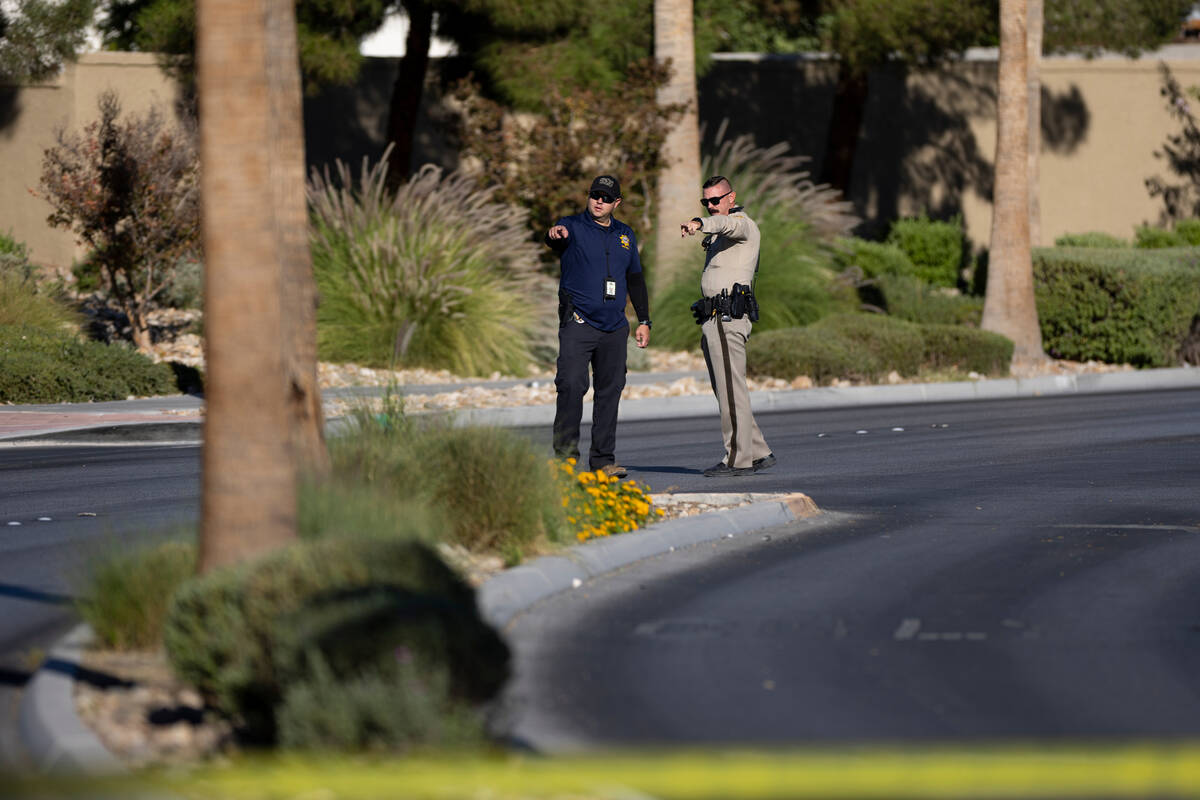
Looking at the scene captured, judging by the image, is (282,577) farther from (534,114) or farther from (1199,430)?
(534,114)

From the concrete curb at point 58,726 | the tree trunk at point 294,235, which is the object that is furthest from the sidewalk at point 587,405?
the concrete curb at point 58,726

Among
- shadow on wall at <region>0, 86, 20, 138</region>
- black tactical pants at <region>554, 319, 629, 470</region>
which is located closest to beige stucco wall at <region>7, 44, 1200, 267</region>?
shadow on wall at <region>0, 86, 20, 138</region>

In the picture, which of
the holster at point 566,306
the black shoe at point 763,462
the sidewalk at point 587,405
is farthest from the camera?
the sidewalk at point 587,405

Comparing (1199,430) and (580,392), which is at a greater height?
(580,392)

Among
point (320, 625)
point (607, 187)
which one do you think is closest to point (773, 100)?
point (607, 187)

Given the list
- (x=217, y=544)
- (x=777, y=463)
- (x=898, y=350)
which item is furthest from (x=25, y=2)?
(x=217, y=544)

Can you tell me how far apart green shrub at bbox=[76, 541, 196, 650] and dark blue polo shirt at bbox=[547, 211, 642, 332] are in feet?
16.0

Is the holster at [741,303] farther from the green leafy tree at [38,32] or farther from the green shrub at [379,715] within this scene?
the green leafy tree at [38,32]

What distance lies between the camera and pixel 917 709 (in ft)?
20.9

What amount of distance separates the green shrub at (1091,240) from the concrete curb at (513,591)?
22636 millimetres

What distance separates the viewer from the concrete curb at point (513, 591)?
5.54 m

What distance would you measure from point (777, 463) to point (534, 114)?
13718 mm

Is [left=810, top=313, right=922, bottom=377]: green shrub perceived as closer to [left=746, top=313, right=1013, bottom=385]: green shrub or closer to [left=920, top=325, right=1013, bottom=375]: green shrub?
[left=746, top=313, right=1013, bottom=385]: green shrub

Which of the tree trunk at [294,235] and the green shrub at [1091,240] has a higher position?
the tree trunk at [294,235]
